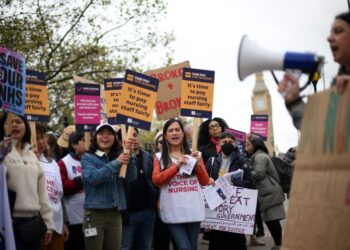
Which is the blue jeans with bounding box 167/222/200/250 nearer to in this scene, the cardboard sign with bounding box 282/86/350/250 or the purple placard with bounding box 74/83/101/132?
the purple placard with bounding box 74/83/101/132

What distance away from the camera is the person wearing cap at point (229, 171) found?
8812 mm

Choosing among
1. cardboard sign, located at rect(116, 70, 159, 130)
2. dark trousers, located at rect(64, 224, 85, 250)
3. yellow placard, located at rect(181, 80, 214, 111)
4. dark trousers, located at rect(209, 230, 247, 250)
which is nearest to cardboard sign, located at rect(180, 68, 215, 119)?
yellow placard, located at rect(181, 80, 214, 111)

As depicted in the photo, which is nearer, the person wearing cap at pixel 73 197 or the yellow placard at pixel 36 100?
the person wearing cap at pixel 73 197

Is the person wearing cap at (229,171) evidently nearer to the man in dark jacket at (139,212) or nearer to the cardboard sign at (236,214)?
the cardboard sign at (236,214)

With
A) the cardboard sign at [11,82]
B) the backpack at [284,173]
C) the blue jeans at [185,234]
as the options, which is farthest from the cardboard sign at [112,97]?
the cardboard sign at [11,82]

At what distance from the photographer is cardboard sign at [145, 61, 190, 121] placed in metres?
10.9

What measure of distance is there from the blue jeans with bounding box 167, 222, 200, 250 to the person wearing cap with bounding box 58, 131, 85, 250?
1.12 m

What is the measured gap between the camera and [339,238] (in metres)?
2.88

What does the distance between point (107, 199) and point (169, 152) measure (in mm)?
1191

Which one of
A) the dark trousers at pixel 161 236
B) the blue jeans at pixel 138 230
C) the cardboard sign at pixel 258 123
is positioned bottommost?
the dark trousers at pixel 161 236

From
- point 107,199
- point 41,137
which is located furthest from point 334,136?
point 41,137

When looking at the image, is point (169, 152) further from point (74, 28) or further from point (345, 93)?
point (74, 28)

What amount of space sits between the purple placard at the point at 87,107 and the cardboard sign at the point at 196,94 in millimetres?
1154

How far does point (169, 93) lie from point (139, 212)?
365 centimetres
